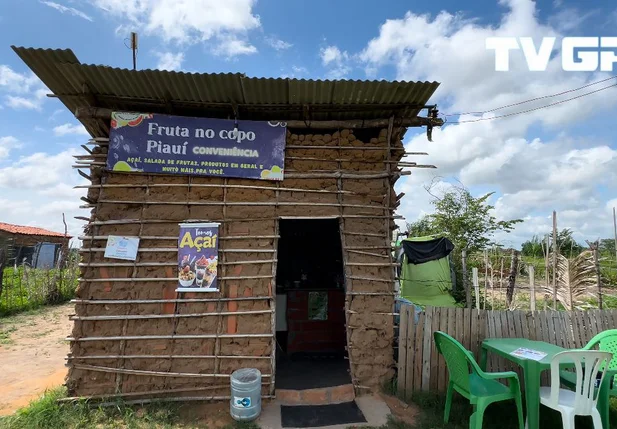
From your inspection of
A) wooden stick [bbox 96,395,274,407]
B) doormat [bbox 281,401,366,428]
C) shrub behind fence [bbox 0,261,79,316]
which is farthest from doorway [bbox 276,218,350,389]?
shrub behind fence [bbox 0,261,79,316]

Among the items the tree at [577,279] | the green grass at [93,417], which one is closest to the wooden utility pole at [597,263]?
the tree at [577,279]

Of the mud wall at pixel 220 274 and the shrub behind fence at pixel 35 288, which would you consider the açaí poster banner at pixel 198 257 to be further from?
the shrub behind fence at pixel 35 288

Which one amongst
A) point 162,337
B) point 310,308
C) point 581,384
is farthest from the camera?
point 310,308

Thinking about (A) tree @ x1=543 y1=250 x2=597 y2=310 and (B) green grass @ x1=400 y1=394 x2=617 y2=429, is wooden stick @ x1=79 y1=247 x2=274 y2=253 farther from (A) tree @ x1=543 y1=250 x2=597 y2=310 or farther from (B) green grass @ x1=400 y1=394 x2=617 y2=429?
(A) tree @ x1=543 y1=250 x2=597 y2=310

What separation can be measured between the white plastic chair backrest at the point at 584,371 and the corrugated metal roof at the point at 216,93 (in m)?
3.59

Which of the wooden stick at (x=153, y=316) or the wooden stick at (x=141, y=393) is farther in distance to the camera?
the wooden stick at (x=153, y=316)

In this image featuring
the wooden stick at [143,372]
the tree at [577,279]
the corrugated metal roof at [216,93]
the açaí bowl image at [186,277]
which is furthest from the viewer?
the tree at [577,279]

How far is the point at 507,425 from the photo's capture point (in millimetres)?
4289

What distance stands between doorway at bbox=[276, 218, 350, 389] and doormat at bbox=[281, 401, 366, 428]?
0.78 m

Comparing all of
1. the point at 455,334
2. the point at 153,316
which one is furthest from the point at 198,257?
the point at 455,334

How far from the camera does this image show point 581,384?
370 centimetres

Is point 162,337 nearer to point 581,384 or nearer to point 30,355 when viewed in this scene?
point 30,355

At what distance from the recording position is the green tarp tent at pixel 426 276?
28.7ft

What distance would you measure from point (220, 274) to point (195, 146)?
1.96 m
